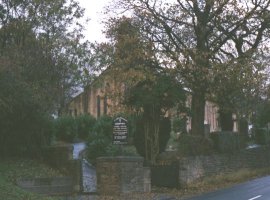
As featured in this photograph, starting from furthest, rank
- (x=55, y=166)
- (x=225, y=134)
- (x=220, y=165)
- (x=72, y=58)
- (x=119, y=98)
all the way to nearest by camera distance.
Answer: (x=72, y=58), (x=225, y=134), (x=220, y=165), (x=119, y=98), (x=55, y=166)

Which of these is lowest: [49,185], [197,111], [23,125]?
[49,185]

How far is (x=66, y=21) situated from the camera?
3878 cm

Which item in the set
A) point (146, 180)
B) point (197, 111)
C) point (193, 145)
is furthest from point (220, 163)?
point (146, 180)

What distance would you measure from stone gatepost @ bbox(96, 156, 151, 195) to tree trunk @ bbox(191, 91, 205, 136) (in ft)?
27.8

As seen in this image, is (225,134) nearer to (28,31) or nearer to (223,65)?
(223,65)

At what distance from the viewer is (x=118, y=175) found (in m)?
21.9

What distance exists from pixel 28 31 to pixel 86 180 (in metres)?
10.7

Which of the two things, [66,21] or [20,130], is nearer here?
[20,130]

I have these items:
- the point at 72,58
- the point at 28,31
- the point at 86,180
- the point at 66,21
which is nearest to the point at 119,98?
the point at 86,180

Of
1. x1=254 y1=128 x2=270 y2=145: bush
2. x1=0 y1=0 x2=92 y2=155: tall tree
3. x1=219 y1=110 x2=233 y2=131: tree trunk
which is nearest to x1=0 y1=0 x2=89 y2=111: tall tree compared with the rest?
x1=0 y1=0 x2=92 y2=155: tall tree

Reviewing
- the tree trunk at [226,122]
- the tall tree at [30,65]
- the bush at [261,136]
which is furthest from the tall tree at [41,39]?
the bush at [261,136]

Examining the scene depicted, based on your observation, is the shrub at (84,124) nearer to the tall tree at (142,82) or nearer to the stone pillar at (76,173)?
the tall tree at (142,82)

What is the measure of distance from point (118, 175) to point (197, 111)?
36.1ft

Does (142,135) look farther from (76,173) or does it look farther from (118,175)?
(118,175)
